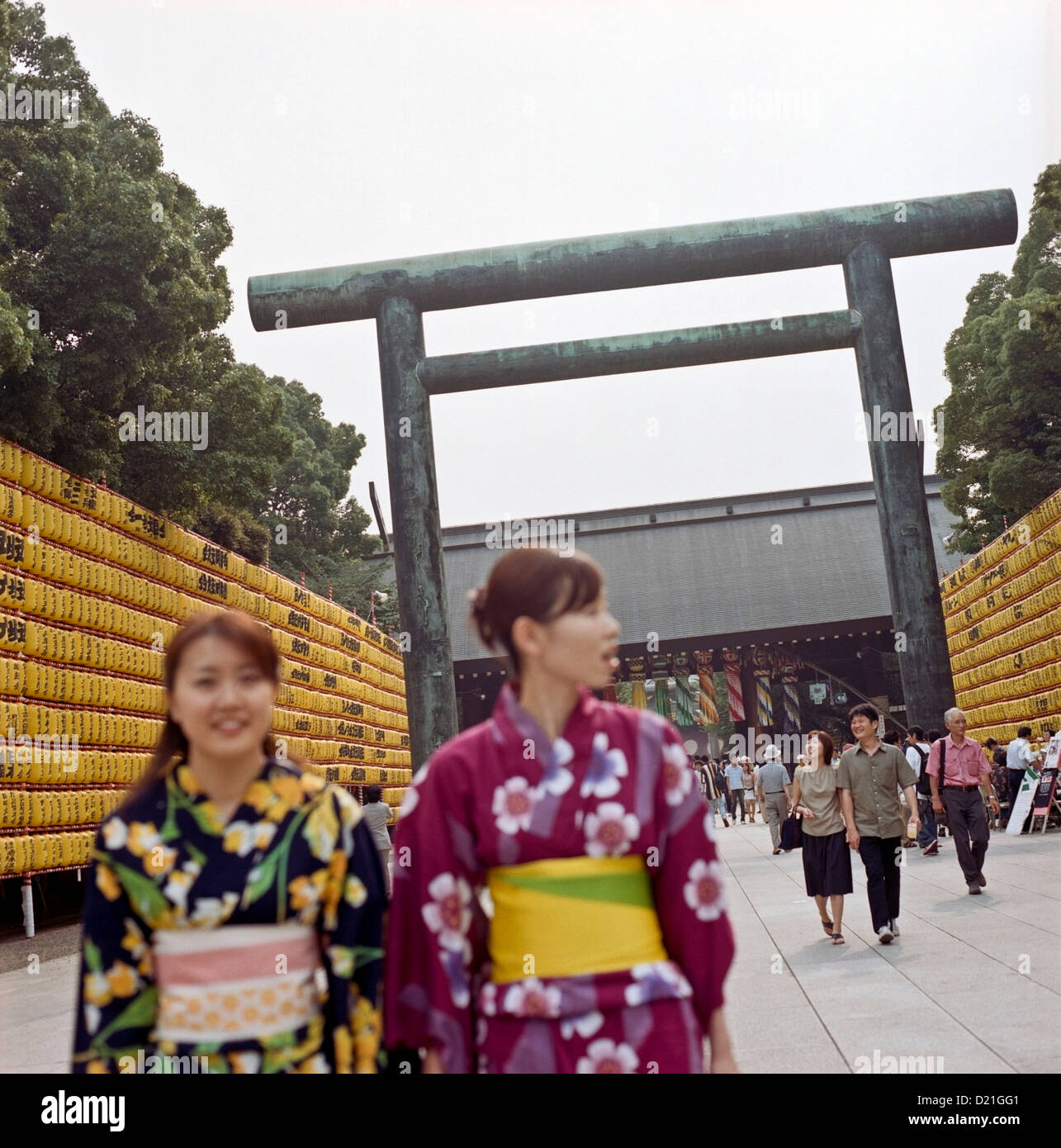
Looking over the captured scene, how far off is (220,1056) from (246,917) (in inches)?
10.4

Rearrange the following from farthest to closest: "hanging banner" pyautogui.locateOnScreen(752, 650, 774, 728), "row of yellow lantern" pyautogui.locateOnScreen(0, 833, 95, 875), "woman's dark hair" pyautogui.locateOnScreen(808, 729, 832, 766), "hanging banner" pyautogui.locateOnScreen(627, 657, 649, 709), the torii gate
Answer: "hanging banner" pyautogui.locateOnScreen(627, 657, 649, 709) → "hanging banner" pyautogui.locateOnScreen(752, 650, 774, 728) → the torii gate → "row of yellow lantern" pyautogui.locateOnScreen(0, 833, 95, 875) → "woman's dark hair" pyautogui.locateOnScreen(808, 729, 832, 766)

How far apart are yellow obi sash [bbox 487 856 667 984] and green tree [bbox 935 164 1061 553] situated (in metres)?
17.3

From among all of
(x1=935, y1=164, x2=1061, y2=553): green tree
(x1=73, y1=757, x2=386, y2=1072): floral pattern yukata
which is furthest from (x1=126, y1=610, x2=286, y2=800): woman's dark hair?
(x1=935, y1=164, x2=1061, y2=553): green tree

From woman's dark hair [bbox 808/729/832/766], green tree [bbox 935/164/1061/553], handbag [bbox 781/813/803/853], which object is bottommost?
handbag [bbox 781/813/803/853]

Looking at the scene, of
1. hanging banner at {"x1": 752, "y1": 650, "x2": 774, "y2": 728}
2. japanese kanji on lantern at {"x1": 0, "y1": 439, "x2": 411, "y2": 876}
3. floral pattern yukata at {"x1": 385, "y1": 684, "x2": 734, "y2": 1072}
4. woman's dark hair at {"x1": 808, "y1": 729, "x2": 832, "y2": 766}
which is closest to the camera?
floral pattern yukata at {"x1": 385, "y1": 684, "x2": 734, "y2": 1072}

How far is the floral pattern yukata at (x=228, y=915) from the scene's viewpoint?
240cm

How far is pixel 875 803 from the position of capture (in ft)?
27.4

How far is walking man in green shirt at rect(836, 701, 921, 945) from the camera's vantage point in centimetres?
816

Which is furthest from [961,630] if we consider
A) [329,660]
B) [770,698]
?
[329,660]

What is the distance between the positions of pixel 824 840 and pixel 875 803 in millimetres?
432

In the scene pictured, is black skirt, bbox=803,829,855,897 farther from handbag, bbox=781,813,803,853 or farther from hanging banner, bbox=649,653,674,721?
hanging banner, bbox=649,653,674,721

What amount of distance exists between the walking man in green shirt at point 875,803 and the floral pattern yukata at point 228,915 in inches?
245

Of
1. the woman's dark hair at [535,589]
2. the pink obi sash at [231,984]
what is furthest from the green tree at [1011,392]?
the pink obi sash at [231,984]
